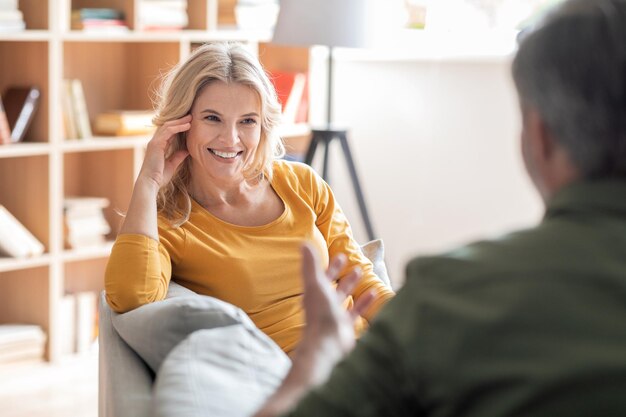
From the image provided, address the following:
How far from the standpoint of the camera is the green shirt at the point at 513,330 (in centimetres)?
96

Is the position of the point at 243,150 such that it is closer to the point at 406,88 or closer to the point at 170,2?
the point at 170,2

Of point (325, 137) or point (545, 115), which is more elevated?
point (545, 115)

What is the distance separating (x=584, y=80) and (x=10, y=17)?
2.86 meters

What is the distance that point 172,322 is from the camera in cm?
182

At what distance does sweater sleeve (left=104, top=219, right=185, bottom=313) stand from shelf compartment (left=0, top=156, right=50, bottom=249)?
1619 mm

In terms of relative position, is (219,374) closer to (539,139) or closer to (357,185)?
(539,139)

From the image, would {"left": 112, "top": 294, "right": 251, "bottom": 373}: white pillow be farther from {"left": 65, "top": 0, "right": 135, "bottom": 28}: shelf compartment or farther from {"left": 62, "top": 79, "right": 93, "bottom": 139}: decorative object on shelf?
{"left": 65, "top": 0, "right": 135, "bottom": 28}: shelf compartment

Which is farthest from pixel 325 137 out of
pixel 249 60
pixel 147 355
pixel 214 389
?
pixel 214 389

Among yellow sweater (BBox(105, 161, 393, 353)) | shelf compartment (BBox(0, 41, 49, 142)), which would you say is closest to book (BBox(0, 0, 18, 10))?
shelf compartment (BBox(0, 41, 49, 142))

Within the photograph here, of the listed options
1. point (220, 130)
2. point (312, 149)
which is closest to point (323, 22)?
point (312, 149)

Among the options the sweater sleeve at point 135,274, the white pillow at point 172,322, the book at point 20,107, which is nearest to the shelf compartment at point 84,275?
the book at point 20,107

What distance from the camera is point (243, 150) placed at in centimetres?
247

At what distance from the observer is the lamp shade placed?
142 inches

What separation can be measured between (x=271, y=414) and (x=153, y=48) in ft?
10.0
